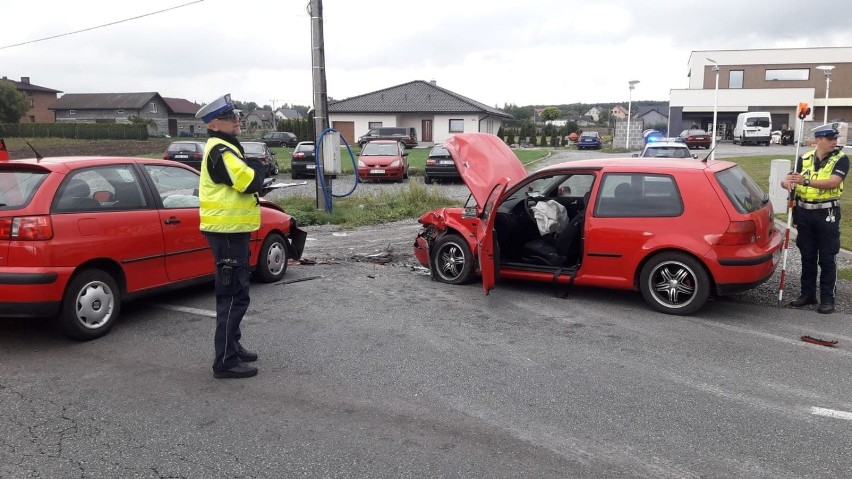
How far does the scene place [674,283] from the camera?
6586 millimetres

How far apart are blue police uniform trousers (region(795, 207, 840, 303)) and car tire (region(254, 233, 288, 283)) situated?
5.64 metres

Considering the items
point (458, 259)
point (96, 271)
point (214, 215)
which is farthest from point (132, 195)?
point (458, 259)

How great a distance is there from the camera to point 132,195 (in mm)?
6113

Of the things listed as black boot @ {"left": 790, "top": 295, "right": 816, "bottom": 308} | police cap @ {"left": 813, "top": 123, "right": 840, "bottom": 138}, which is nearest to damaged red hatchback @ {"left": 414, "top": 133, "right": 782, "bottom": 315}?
black boot @ {"left": 790, "top": 295, "right": 816, "bottom": 308}

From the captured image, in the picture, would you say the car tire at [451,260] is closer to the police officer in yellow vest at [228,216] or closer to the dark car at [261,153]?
the police officer in yellow vest at [228,216]

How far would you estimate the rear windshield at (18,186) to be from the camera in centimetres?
533

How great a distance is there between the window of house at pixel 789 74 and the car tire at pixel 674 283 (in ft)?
200

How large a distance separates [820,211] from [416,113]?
53.0m

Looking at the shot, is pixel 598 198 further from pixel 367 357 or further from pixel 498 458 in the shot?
pixel 498 458

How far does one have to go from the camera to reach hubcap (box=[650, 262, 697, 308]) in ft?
21.5

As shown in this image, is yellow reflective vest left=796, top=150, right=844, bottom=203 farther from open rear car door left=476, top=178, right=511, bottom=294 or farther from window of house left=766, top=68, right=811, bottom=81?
window of house left=766, top=68, right=811, bottom=81

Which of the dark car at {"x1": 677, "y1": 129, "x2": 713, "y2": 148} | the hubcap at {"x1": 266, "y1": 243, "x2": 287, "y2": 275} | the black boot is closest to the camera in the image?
the black boot

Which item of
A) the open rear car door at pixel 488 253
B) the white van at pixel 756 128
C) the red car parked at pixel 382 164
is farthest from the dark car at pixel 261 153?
the white van at pixel 756 128

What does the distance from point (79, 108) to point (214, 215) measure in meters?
92.8
